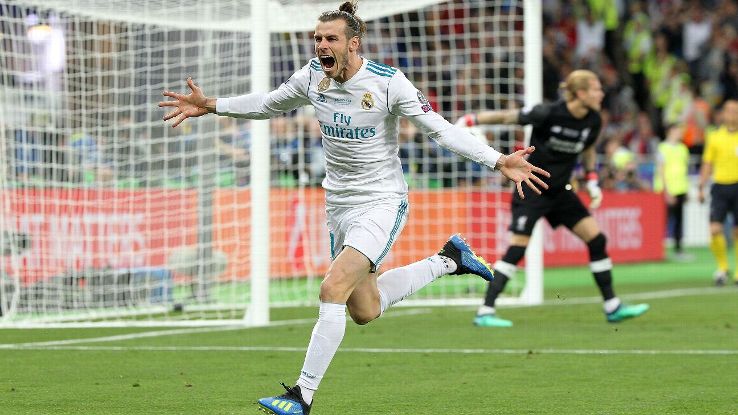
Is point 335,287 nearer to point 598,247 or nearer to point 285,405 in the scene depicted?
point 285,405

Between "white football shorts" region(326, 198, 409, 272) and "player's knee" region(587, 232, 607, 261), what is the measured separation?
5116 millimetres

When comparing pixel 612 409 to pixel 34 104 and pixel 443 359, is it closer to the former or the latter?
pixel 443 359

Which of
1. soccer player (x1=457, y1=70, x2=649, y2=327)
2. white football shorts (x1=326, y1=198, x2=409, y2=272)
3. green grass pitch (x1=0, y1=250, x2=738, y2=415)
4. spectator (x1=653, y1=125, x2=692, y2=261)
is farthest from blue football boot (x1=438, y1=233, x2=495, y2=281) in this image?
spectator (x1=653, y1=125, x2=692, y2=261)

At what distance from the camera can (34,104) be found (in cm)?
1361

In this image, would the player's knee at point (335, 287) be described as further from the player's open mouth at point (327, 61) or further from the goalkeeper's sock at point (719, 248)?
the goalkeeper's sock at point (719, 248)

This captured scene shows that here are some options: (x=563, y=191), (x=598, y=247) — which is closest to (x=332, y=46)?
(x=563, y=191)

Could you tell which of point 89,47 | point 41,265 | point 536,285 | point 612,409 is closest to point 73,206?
point 41,265

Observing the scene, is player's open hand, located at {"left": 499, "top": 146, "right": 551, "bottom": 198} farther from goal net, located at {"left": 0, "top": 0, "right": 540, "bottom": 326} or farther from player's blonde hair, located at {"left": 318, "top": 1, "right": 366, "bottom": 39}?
goal net, located at {"left": 0, "top": 0, "right": 540, "bottom": 326}

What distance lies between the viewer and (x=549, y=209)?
12.6m

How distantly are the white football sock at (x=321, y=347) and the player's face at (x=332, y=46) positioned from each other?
123 centimetres

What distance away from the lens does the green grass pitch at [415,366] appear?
7.73 meters

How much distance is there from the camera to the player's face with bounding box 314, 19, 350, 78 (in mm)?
7340

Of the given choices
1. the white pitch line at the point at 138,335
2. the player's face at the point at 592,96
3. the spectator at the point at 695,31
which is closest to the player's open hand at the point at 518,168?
the white pitch line at the point at 138,335

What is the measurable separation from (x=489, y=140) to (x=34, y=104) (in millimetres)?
5998
